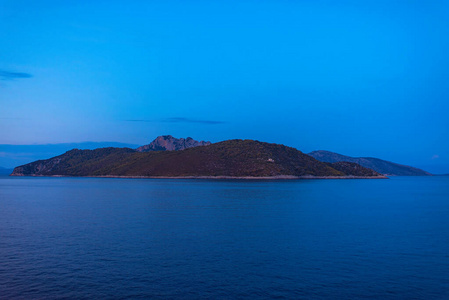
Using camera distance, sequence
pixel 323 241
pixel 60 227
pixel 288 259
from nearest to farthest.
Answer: pixel 288 259
pixel 323 241
pixel 60 227

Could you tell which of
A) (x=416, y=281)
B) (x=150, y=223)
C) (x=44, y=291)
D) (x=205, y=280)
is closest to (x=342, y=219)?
(x=150, y=223)

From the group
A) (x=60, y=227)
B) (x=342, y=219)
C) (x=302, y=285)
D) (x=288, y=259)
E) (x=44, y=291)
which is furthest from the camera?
(x=342, y=219)

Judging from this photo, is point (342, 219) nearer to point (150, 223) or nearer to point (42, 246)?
point (150, 223)

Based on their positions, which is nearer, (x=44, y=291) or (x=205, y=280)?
(x=44, y=291)

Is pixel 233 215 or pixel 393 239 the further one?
pixel 233 215

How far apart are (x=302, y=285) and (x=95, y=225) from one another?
33.7 metres

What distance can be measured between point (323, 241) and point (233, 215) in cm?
2455

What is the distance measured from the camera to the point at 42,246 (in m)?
36.4

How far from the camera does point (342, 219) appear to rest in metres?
60.6

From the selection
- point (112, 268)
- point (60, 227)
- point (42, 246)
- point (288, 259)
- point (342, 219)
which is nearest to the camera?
point (112, 268)

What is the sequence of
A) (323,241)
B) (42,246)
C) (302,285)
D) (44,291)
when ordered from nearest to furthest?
(44,291) < (302,285) < (42,246) < (323,241)

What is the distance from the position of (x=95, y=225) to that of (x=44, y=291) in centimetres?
2749

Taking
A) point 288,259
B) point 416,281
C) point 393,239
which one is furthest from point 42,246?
point 393,239

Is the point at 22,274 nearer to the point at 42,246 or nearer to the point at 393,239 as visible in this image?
the point at 42,246
